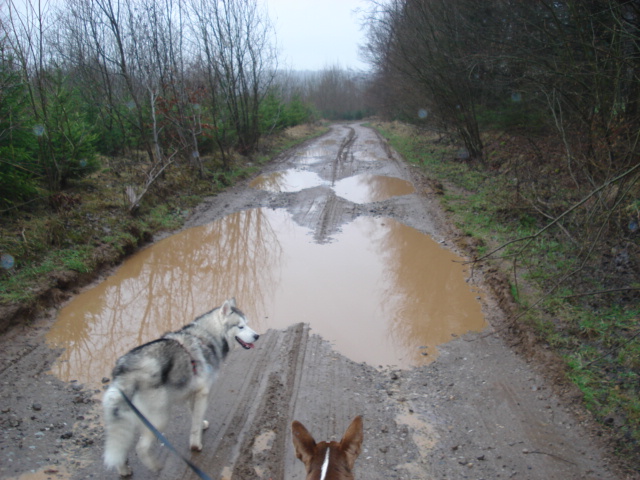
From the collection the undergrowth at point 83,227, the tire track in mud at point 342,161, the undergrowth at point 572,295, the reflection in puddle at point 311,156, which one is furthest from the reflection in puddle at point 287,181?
the undergrowth at point 572,295

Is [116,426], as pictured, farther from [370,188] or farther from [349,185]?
[349,185]

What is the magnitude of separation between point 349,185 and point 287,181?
2.69 m

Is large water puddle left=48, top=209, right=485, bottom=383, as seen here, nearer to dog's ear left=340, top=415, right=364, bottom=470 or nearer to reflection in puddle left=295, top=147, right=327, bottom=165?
dog's ear left=340, top=415, right=364, bottom=470

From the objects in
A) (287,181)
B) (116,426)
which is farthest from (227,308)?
(287,181)

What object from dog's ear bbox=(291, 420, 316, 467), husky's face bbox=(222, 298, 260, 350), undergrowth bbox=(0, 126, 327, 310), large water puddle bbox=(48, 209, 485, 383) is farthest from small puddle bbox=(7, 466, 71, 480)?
undergrowth bbox=(0, 126, 327, 310)

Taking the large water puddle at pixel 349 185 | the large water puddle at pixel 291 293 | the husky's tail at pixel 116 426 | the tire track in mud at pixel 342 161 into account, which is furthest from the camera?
the tire track in mud at pixel 342 161

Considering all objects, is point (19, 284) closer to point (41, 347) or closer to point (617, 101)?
point (41, 347)

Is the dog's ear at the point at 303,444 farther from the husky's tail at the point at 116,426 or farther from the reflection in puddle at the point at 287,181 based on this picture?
the reflection in puddle at the point at 287,181

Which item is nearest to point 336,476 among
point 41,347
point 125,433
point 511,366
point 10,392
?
point 125,433

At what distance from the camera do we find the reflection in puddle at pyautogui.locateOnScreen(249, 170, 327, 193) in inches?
628

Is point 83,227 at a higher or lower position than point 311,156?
lower

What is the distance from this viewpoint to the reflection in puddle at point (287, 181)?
15.9 metres

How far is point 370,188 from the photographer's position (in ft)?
51.3

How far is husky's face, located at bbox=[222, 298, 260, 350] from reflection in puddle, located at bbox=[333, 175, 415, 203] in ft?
31.6
